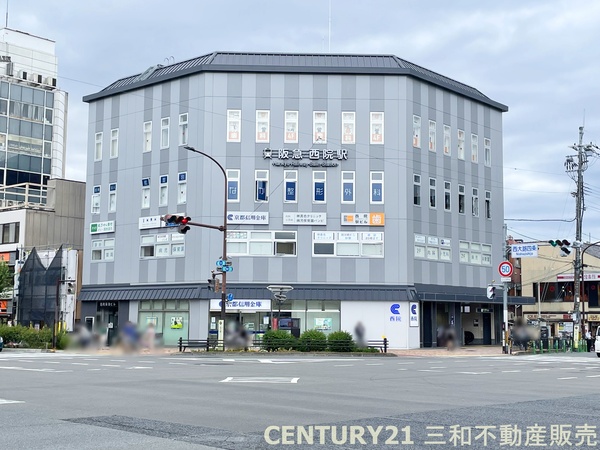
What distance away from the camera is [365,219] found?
5038cm

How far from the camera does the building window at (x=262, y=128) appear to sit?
51.2 meters

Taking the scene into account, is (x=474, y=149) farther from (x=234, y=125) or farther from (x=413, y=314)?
(x=234, y=125)

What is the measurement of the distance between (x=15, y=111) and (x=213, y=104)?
60.8 m

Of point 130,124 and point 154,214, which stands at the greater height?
point 130,124

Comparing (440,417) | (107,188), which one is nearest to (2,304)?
(107,188)

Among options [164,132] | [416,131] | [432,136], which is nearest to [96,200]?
[164,132]

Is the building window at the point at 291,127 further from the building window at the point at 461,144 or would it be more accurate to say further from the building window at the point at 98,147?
the building window at the point at 98,147

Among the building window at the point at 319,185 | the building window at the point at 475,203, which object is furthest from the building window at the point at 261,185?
the building window at the point at 475,203

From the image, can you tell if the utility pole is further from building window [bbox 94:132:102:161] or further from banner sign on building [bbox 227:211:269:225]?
building window [bbox 94:132:102:161]

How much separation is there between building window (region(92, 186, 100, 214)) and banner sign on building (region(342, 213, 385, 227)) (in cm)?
1855

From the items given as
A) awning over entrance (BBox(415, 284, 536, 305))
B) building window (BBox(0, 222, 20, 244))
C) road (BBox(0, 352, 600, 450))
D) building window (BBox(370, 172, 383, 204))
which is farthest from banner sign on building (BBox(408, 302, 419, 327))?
building window (BBox(0, 222, 20, 244))

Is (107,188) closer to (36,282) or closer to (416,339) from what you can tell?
(36,282)

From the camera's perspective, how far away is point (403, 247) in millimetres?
50094

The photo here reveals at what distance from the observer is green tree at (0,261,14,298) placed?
5697 cm
